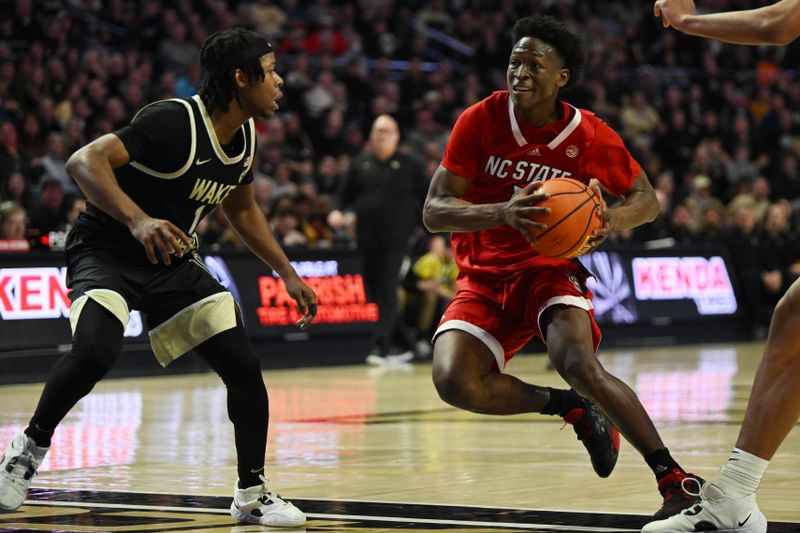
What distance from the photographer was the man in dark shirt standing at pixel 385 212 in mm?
15273

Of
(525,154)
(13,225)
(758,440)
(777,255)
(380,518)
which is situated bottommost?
(380,518)

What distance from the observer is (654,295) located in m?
18.1

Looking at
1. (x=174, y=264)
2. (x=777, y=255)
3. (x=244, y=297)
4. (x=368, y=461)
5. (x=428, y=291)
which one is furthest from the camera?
(x=777, y=255)

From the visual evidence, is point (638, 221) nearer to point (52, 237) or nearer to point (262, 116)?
point (262, 116)

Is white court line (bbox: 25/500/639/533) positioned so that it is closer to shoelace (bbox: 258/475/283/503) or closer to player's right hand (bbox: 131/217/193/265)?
shoelace (bbox: 258/475/283/503)

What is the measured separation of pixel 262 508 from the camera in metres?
5.77

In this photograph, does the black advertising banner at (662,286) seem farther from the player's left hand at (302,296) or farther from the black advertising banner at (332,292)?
the player's left hand at (302,296)

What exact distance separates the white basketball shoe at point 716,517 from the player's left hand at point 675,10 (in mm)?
1641

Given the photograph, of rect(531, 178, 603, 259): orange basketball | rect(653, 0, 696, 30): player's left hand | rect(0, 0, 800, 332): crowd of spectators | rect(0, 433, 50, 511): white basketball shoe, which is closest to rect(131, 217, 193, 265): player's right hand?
rect(0, 433, 50, 511): white basketball shoe

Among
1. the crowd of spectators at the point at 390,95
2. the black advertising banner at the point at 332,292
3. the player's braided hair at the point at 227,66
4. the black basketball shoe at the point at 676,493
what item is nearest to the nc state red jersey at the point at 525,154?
the player's braided hair at the point at 227,66

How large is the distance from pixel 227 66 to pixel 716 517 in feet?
8.58

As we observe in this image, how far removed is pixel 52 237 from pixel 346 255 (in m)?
3.24

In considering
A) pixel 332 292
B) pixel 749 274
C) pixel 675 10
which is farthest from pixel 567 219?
pixel 749 274

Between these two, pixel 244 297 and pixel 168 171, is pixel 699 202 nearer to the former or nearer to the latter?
pixel 244 297
